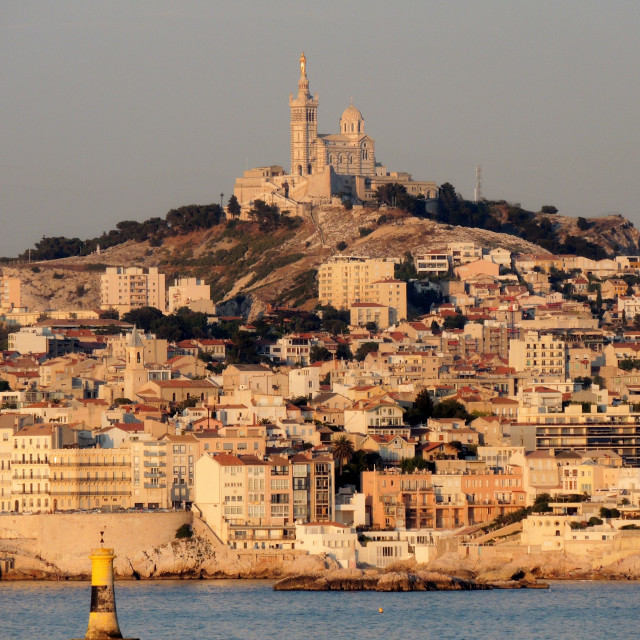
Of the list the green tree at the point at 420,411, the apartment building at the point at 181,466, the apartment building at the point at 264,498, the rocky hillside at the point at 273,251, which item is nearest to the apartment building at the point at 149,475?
the apartment building at the point at 181,466

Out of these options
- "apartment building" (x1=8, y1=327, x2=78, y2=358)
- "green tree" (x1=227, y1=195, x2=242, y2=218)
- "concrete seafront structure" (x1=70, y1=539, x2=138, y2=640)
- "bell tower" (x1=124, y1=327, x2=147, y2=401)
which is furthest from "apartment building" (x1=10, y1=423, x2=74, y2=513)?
"green tree" (x1=227, y1=195, x2=242, y2=218)

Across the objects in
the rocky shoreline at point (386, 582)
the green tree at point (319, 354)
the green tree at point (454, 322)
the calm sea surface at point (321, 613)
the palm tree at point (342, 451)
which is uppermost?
the green tree at point (454, 322)

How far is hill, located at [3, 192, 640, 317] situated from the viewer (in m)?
128

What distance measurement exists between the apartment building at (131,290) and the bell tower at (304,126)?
14.8 meters

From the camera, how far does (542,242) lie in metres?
136

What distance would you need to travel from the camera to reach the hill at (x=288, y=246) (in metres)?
128

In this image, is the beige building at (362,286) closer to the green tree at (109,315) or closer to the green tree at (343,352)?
the green tree at (343,352)

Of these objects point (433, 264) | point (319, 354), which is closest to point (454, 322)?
point (319, 354)

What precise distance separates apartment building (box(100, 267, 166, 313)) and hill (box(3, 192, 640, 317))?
12.5 feet

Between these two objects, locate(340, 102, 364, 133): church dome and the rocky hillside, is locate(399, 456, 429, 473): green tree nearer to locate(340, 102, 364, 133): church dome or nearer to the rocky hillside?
the rocky hillside

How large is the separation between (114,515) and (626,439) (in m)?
19.3

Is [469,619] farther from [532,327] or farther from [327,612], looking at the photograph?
[532,327]

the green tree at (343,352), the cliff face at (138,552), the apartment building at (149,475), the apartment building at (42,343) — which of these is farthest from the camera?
the apartment building at (42,343)

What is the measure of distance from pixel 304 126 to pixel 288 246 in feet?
33.3
